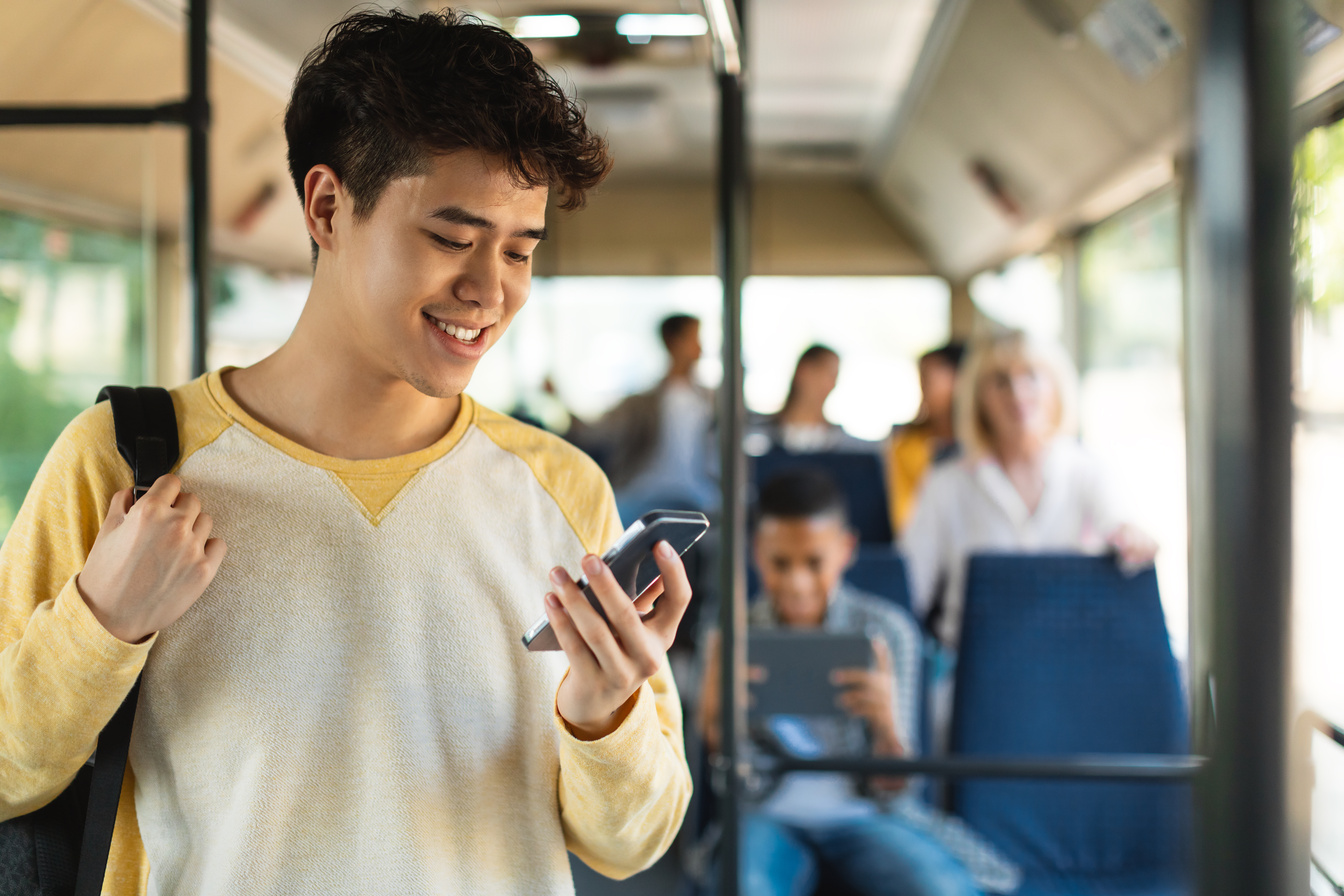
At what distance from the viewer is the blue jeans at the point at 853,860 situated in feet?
6.82

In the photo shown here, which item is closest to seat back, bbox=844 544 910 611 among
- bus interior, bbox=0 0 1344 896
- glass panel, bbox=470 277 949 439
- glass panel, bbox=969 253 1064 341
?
bus interior, bbox=0 0 1344 896

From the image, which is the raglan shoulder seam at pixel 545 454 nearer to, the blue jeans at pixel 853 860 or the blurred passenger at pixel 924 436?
the blue jeans at pixel 853 860

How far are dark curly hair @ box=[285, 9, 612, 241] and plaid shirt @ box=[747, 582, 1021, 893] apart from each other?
1.36 m

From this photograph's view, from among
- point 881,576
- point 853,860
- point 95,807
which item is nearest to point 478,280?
point 95,807

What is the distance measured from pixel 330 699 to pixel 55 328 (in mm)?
1064

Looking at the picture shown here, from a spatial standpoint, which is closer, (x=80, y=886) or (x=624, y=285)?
(x=80, y=886)

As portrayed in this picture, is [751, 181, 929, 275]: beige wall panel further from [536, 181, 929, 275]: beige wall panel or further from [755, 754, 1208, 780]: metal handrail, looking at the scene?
[755, 754, 1208, 780]: metal handrail

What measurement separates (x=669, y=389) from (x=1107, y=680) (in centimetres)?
291

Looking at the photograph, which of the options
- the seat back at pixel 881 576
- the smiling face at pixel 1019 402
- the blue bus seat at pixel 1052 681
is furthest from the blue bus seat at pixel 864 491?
the blue bus seat at pixel 1052 681

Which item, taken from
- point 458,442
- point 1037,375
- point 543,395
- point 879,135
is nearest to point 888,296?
point 879,135

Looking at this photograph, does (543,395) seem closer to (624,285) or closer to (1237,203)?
(624,285)

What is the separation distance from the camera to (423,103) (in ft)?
2.52

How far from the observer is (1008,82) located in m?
4.73

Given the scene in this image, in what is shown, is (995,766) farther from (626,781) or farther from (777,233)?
(777,233)
